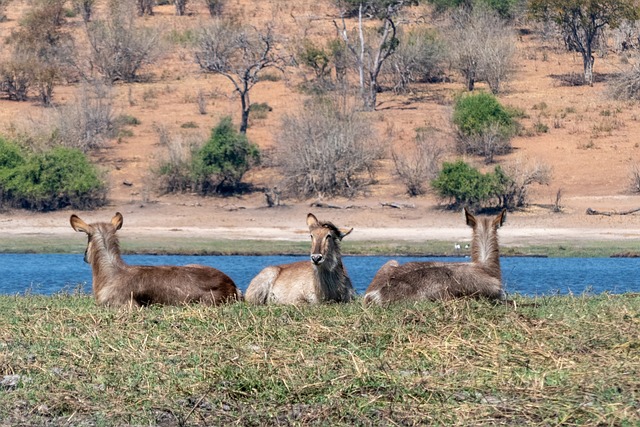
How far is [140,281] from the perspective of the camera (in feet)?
33.3

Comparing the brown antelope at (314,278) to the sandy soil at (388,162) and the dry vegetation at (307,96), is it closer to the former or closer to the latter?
the sandy soil at (388,162)

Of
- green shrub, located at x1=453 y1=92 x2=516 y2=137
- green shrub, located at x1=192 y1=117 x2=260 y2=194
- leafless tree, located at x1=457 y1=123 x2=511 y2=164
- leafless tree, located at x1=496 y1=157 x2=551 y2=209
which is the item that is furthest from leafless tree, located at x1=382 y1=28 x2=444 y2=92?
leafless tree, located at x1=496 y1=157 x2=551 y2=209

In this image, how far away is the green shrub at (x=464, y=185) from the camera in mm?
27766

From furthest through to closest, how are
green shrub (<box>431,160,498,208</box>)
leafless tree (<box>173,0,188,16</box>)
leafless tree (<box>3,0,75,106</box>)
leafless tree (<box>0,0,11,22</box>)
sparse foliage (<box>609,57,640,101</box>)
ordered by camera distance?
leafless tree (<box>173,0,188,16</box>)
leafless tree (<box>0,0,11,22</box>)
leafless tree (<box>3,0,75,106</box>)
sparse foliage (<box>609,57,640,101</box>)
green shrub (<box>431,160,498,208</box>)

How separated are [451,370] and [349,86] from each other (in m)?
35.2

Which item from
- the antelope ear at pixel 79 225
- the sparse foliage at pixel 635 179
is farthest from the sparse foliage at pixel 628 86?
the antelope ear at pixel 79 225

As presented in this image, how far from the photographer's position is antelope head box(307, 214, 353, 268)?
9.89 m

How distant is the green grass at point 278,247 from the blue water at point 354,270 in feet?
0.57

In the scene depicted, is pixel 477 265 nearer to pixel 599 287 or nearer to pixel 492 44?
pixel 599 287

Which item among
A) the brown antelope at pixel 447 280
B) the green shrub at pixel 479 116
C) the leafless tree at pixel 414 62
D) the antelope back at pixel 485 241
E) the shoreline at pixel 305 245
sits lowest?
the shoreline at pixel 305 245

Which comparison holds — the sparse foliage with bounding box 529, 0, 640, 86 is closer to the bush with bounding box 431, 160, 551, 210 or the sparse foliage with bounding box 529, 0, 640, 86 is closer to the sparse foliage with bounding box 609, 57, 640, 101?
the sparse foliage with bounding box 609, 57, 640, 101

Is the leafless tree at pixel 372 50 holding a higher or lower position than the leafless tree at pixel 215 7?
lower

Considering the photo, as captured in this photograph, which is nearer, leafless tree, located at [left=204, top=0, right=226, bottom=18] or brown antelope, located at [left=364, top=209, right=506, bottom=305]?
brown antelope, located at [left=364, top=209, right=506, bottom=305]

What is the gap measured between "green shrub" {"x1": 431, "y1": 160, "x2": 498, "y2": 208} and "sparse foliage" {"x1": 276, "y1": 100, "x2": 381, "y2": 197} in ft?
9.97
